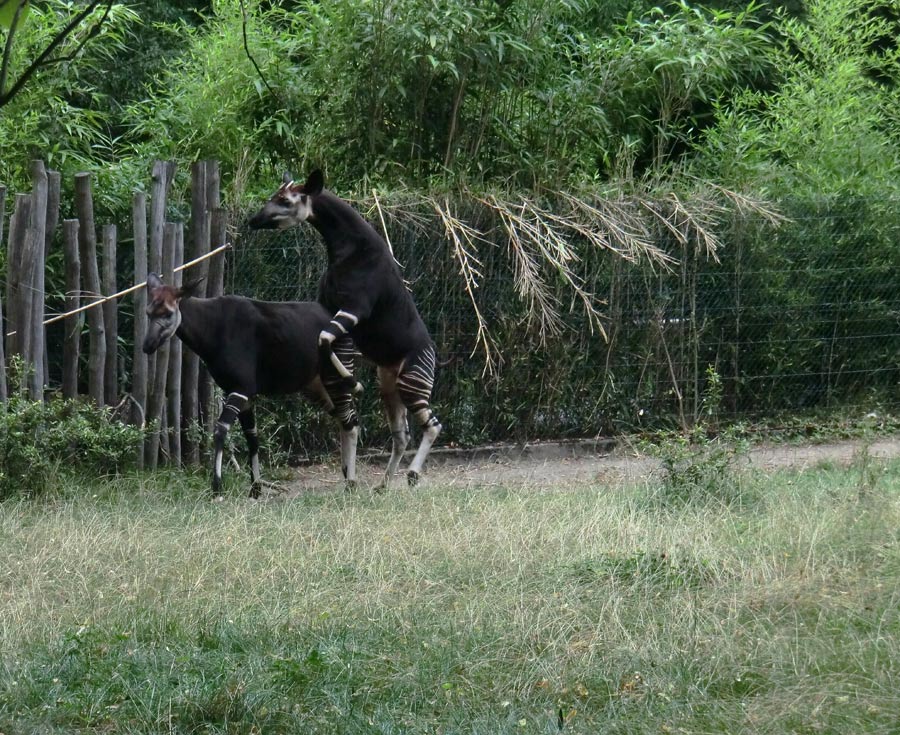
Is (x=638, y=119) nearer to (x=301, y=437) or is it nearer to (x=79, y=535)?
(x=301, y=437)

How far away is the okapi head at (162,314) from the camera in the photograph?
23.3ft

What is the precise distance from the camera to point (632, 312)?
10234mm

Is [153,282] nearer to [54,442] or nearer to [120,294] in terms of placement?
[120,294]

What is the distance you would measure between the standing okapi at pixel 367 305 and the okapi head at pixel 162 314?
2.29 ft

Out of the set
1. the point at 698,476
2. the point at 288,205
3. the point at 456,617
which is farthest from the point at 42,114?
the point at 456,617

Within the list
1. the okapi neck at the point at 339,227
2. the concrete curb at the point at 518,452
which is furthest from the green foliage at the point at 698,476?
the concrete curb at the point at 518,452

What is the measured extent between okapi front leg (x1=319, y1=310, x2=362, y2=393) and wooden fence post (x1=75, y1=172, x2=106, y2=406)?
1488mm

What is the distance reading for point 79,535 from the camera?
19.6 ft

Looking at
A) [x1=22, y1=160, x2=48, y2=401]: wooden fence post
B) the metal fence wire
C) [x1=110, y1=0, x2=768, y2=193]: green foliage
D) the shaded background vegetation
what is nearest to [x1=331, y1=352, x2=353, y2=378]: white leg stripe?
the metal fence wire

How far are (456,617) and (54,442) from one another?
3461mm

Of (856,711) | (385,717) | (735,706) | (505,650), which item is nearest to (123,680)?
(385,717)

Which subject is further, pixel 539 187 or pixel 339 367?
pixel 539 187

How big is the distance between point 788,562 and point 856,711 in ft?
5.14

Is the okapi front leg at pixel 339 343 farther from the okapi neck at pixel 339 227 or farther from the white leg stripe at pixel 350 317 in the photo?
the okapi neck at pixel 339 227
